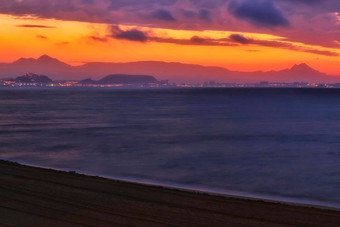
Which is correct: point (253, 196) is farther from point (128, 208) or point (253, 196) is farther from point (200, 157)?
point (200, 157)

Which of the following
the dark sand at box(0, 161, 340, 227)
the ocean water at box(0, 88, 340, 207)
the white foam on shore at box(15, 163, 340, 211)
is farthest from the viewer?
the ocean water at box(0, 88, 340, 207)

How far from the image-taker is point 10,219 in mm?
7008

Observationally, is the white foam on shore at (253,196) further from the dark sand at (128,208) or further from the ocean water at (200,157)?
the dark sand at (128,208)

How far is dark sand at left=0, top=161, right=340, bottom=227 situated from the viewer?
281 inches

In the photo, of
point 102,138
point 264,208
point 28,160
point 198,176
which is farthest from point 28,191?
point 102,138

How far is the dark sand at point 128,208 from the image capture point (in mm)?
7145

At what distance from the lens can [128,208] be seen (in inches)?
313

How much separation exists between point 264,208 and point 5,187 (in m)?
5.71

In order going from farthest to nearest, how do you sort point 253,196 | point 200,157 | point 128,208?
point 200,157 → point 253,196 → point 128,208

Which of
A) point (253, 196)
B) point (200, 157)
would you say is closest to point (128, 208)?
→ point (253, 196)

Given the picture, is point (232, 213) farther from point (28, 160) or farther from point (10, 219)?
point (28, 160)

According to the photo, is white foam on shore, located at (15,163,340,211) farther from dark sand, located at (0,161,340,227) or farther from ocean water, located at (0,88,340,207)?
dark sand, located at (0,161,340,227)

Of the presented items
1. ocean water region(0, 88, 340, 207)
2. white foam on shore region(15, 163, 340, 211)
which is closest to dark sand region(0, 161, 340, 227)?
white foam on shore region(15, 163, 340, 211)

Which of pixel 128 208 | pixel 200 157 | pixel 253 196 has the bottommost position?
pixel 200 157
